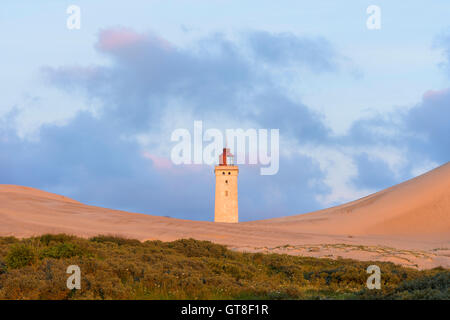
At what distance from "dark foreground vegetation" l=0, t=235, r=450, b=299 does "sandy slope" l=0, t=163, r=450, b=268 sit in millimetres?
8501

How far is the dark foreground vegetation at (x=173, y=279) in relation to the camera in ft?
42.4

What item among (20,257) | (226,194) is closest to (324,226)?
(226,194)

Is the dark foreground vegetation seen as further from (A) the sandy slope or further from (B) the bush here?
(A) the sandy slope

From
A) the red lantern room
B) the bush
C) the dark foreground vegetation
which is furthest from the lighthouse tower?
the bush

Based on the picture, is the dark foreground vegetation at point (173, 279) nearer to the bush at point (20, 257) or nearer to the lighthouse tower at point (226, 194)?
the bush at point (20, 257)

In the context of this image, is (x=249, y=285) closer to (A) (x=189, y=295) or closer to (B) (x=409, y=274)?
(A) (x=189, y=295)

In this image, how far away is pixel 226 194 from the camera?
192 ft

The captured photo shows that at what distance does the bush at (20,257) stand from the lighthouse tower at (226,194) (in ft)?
138

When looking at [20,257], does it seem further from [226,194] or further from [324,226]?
[226,194]

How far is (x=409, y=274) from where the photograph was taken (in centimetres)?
1803

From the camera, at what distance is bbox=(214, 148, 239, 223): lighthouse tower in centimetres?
5803

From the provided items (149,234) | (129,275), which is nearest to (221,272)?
(129,275)

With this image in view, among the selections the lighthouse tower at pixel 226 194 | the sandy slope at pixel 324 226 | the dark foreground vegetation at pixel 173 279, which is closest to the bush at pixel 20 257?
the dark foreground vegetation at pixel 173 279
